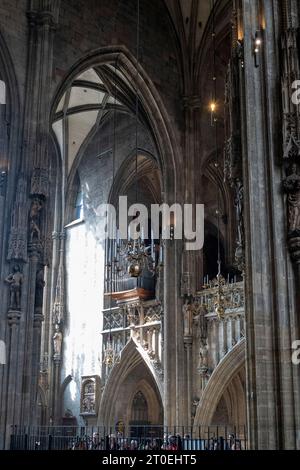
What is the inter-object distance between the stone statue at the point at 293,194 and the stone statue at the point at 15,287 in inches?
322

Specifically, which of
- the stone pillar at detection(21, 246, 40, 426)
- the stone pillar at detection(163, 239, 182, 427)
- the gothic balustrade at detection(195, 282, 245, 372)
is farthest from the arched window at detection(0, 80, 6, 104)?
the gothic balustrade at detection(195, 282, 245, 372)

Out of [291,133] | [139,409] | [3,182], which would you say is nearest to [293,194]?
[291,133]

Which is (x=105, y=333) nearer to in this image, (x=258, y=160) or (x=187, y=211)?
(x=187, y=211)

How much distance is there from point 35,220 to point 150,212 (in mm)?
11151

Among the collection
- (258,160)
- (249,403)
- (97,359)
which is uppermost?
(258,160)

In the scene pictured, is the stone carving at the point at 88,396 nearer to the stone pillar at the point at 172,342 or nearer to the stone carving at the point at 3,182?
the stone pillar at the point at 172,342

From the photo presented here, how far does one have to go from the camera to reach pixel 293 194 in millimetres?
11859

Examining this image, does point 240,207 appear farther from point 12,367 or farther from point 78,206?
point 78,206

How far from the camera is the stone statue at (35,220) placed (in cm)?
1786

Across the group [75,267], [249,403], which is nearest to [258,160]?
[249,403]

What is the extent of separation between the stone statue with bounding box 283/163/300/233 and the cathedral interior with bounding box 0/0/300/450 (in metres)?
0.03

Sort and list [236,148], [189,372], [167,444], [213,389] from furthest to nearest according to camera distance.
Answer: [189,372] < [213,389] < [167,444] < [236,148]
